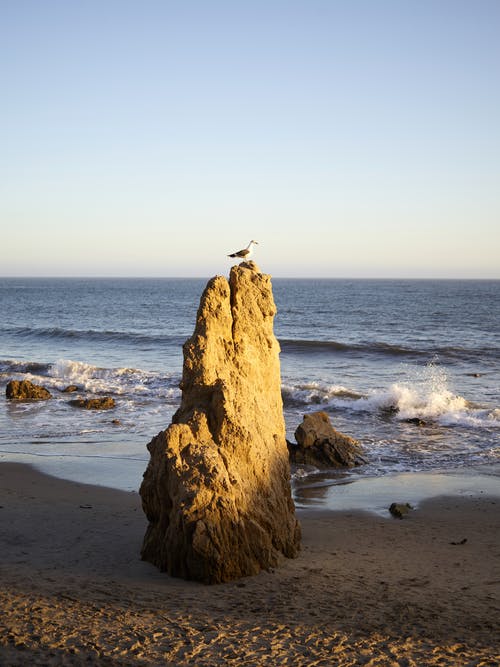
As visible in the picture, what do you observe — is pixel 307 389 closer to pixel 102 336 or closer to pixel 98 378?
pixel 98 378

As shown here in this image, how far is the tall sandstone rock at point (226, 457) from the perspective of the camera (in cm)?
776

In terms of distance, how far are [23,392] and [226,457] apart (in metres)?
16.7

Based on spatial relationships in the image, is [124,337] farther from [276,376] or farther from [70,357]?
[276,376]

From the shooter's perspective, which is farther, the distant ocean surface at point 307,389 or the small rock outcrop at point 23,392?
the small rock outcrop at point 23,392

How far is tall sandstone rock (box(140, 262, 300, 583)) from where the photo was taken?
7.76 meters

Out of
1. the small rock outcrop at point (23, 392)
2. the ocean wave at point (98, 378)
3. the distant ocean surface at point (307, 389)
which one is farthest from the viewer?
the ocean wave at point (98, 378)

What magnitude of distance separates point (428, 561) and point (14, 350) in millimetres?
35546

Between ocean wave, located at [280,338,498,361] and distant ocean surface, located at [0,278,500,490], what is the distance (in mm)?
105

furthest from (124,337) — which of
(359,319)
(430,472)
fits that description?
(430,472)

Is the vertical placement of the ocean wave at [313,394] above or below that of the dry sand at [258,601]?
below

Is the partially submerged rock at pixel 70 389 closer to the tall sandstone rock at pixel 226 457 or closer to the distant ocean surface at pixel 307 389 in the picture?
the distant ocean surface at pixel 307 389

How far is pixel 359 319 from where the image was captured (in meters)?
64.9

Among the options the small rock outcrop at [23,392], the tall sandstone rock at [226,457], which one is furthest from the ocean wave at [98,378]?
the tall sandstone rock at [226,457]

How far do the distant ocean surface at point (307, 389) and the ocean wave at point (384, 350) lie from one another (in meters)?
0.10
